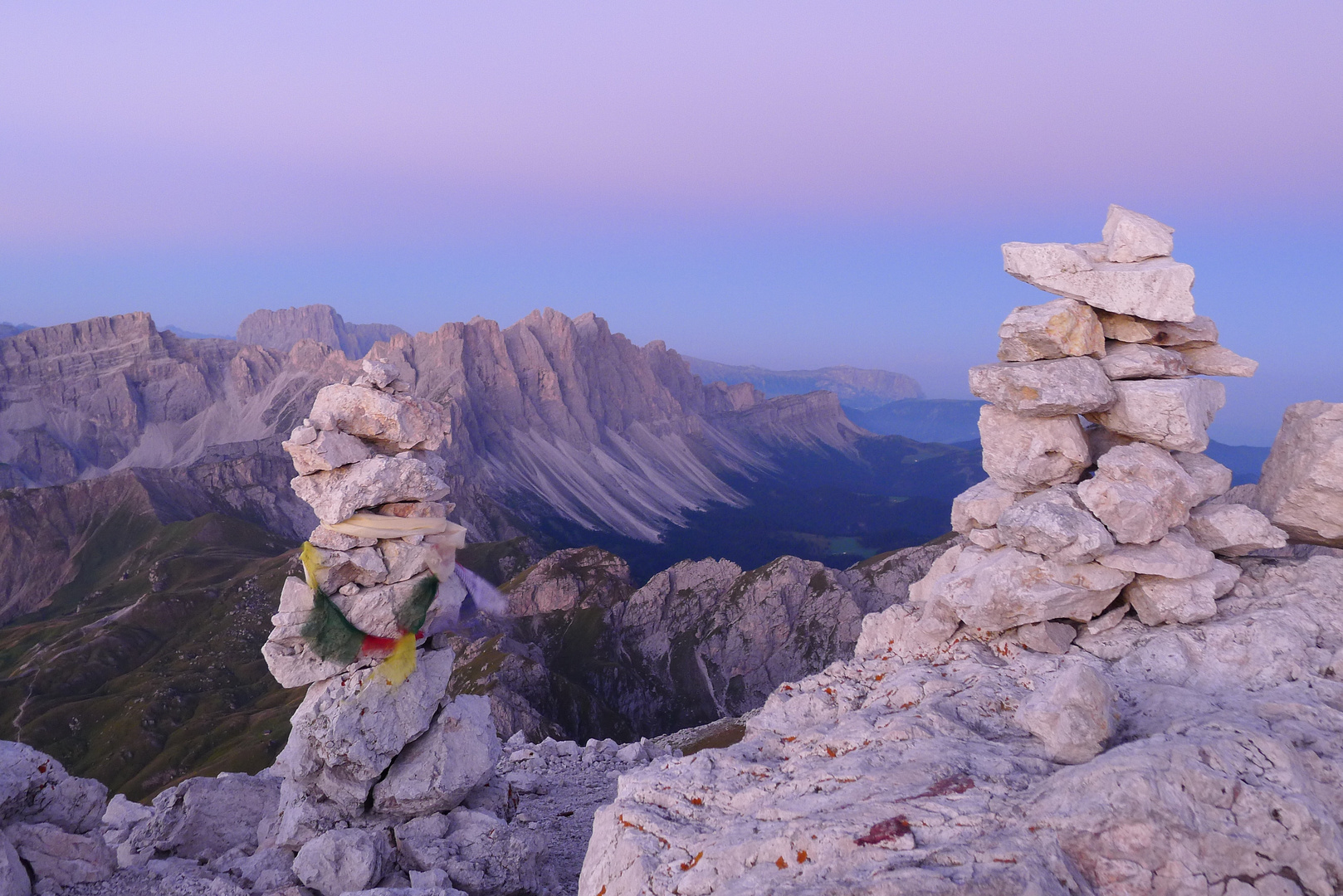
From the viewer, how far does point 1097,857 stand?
33.2ft

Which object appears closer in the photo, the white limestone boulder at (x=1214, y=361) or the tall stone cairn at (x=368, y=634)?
the tall stone cairn at (x=368, y=634)

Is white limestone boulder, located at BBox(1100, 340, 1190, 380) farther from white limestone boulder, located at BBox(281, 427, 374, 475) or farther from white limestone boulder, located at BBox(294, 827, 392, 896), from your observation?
white limestone boulder, located at BBox(294, 827, 392, 896)

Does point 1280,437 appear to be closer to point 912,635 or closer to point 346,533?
point 912,635

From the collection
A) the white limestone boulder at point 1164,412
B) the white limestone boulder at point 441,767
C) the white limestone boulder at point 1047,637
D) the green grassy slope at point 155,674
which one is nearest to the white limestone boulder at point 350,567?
the white limestone boulder at point 441,767

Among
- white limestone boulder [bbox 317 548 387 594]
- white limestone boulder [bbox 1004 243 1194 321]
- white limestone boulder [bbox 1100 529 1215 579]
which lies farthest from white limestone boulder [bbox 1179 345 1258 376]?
white limestone boulder [bbox 317 548 387 594]

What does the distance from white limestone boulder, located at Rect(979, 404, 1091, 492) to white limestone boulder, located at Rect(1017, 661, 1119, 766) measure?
8.52 m

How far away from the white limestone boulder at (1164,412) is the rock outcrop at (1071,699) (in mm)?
70

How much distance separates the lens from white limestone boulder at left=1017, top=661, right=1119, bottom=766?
13203 mm

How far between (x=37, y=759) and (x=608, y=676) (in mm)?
99371

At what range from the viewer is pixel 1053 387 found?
2052cm

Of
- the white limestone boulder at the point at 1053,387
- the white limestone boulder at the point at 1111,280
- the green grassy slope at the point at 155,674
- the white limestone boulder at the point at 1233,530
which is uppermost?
the white limestone boulder at the point at 1111,280

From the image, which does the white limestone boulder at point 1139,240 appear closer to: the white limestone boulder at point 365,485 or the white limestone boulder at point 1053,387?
the white limestone boulder at point 1053,387

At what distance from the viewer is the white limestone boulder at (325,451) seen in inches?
780

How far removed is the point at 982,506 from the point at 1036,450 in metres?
2.40
